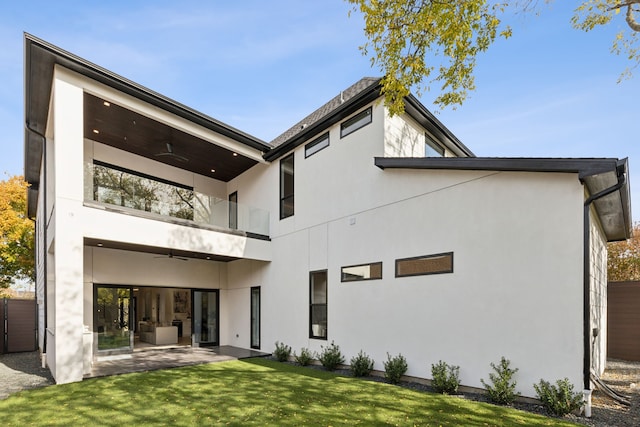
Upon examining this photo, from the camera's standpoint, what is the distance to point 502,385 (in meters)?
6.08

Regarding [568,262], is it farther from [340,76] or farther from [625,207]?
[340,76]

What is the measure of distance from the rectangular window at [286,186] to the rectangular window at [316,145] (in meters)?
0.81

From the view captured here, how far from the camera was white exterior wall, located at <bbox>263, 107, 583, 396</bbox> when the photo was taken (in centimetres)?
599

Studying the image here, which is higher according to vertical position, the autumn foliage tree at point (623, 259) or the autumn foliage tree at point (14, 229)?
the autumn foliage tree at point (14, 229)

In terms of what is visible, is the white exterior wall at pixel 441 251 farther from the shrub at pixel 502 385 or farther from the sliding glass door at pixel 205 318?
the sliding glass door at pixel 205 318

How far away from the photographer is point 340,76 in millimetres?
9562

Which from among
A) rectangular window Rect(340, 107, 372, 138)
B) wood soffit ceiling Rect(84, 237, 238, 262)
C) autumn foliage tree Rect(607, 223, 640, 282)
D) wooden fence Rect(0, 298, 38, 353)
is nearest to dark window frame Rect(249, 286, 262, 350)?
wood soffit ceiling Rect(84, 237, 238, 262)

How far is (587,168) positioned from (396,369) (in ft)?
16.7

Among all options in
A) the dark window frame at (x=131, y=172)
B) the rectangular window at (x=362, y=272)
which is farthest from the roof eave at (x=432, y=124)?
the dark window frame at (x=131, y=172)

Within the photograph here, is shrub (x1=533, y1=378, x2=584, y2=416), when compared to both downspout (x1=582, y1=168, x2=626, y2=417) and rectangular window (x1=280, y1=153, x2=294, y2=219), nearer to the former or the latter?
downspout (x1=582, y1=168, x2=626, y2=417)

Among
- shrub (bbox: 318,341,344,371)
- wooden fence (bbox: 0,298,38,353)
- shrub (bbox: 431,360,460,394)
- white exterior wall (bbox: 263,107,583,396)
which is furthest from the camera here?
wooden fence (bbox: 0,298,38,353)

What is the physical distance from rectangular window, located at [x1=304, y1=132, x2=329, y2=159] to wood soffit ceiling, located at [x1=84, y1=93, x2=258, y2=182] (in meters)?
2.49

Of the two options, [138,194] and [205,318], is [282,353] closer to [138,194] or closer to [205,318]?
[205,318]

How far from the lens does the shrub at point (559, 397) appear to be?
5449 millimetres
